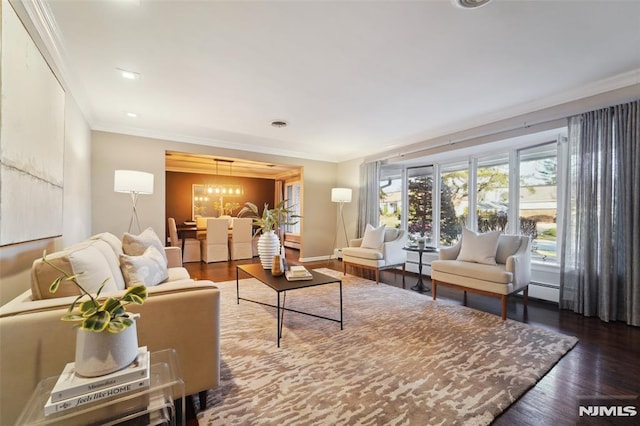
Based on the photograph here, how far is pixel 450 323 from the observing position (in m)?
2.69

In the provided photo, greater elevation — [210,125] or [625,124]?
[210,125]

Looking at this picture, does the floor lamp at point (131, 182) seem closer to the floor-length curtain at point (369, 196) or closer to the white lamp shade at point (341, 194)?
the white lamp shade at point (341, 194)

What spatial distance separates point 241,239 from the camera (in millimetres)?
6305

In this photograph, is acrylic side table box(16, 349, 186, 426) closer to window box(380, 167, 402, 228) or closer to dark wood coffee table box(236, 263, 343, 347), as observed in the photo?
dark wood coffee table box(236, 263, 343, 347)

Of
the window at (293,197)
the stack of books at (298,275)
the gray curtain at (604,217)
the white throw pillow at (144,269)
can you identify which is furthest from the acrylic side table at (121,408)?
the window at (293,197)

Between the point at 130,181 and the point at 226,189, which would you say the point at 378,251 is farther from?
the point at 226,189

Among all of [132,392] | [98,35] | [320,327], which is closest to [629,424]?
[320,327]

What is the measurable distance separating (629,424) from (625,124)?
2744mm

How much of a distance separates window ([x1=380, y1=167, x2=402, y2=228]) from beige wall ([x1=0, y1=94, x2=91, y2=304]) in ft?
15.9

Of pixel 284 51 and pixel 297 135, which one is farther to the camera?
pixel 297 135

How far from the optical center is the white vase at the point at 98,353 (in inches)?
38.1

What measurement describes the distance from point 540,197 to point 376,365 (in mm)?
3493

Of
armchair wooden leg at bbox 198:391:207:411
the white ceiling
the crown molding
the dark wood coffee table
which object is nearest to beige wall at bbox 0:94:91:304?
the crown molding

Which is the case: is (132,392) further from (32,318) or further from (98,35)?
(98,35)
